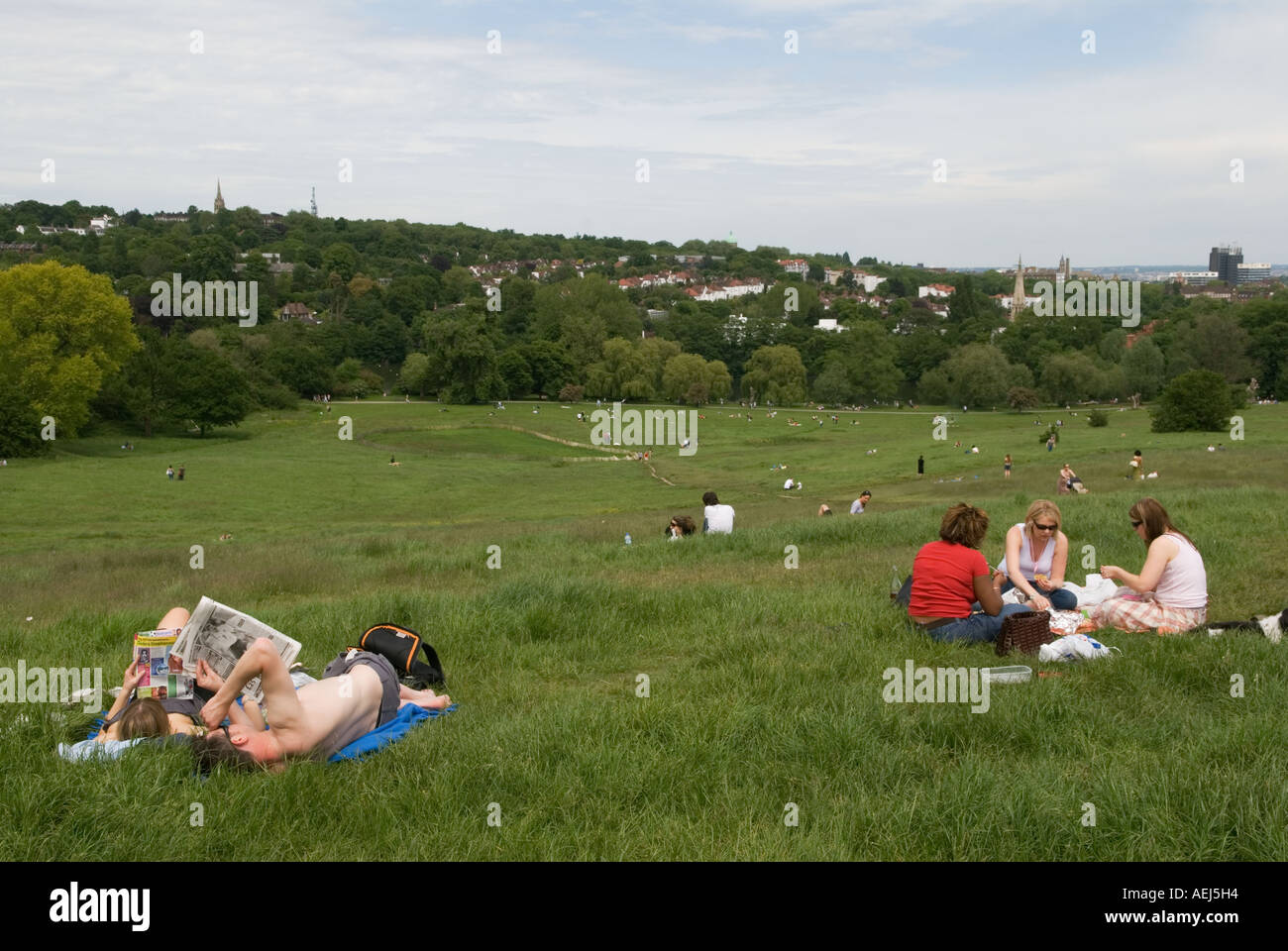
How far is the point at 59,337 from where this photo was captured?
66.1 m

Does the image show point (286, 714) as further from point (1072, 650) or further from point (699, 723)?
point (1072, 650)

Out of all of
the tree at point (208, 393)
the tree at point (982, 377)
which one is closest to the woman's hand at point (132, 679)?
the tree at point (208, 393)

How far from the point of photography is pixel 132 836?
16.3 ft

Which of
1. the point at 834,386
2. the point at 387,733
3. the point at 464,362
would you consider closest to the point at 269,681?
the point at 387,733

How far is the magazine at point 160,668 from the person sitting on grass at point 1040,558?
7.17 m

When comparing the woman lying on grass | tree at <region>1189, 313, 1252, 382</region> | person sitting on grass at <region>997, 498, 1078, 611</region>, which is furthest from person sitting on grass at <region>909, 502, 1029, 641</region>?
tree at <region>1189, 313, 1252, 382</region>

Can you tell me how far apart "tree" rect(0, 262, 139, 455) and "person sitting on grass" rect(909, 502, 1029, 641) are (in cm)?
6343

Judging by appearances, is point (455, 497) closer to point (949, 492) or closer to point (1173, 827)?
point (949, 492)

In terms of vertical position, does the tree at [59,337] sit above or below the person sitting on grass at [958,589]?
above

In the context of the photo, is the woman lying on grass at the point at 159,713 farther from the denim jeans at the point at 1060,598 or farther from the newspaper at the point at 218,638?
the denim jeans at the point at 1060,598

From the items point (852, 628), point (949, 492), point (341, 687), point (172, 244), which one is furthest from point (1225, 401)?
point (172, 244)

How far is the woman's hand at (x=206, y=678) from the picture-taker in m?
7.12

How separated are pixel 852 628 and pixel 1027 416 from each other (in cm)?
9051

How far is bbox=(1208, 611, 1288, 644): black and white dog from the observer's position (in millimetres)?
8203
